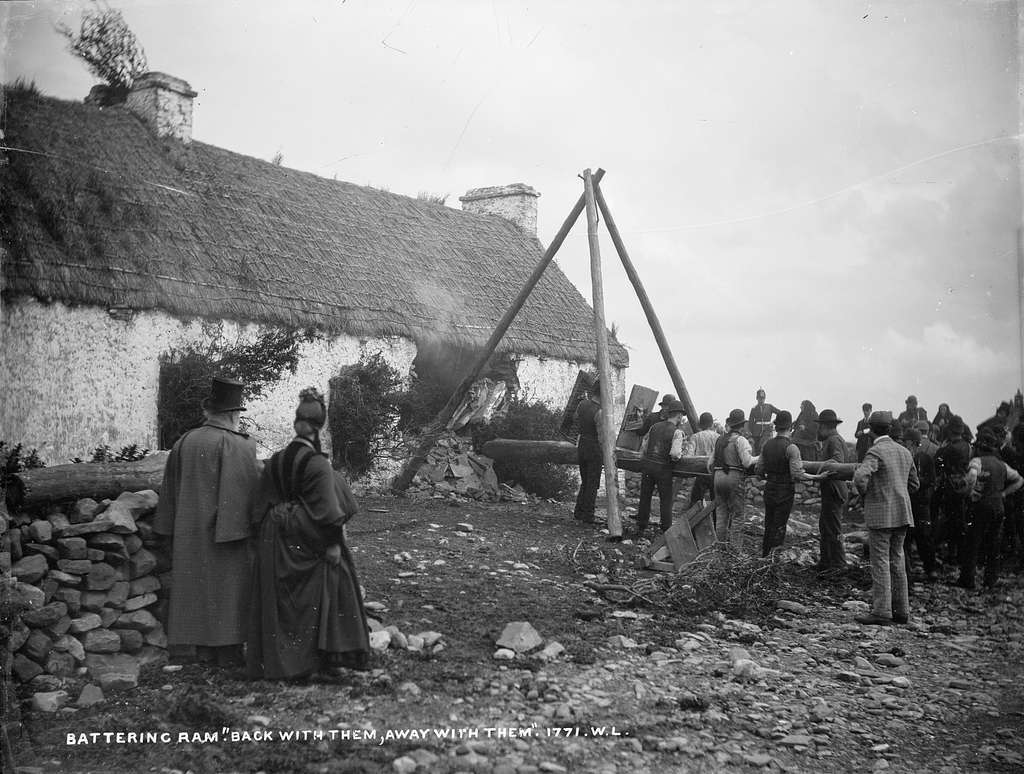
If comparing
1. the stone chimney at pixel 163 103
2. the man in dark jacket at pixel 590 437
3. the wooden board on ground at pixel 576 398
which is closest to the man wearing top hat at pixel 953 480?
the man in dark jacket at pixel 590 437

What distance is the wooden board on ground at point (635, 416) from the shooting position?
12172mm

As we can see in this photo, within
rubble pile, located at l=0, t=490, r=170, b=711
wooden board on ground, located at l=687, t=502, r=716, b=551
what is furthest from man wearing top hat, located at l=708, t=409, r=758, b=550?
rubble pile, located at l=0, t=490, r=170, b=711

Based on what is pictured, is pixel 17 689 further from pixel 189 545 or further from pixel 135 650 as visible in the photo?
pixel 189 545

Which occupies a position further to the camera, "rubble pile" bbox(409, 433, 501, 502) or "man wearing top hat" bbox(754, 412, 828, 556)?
"rubble pile" bbox(409, 433, 501, 502)

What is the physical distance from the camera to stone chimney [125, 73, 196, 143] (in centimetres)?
1524

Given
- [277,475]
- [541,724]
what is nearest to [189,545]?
[277,475]

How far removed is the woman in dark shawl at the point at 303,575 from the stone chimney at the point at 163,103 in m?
11.8

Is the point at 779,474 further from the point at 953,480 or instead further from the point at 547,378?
the point at 547,378

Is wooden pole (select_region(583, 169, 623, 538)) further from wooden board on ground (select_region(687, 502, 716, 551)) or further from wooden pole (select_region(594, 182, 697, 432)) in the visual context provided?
wooden board on ground (select_region(687, 502, 716, 551))

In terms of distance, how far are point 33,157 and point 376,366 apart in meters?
5.82

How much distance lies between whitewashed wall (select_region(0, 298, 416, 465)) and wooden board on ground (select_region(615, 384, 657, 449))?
17.8ft

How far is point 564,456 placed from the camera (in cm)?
1434

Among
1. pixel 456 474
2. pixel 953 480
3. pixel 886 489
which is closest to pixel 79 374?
pixel 456 474

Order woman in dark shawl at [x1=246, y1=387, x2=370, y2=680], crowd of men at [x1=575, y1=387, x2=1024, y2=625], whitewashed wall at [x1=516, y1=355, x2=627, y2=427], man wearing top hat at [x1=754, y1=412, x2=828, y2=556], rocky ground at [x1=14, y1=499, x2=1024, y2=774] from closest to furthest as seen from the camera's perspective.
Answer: rocky ground at [x1=14, y1=499, x2=1024, y2=774]
woman in dark shawl at [x1=246, y1=387, x2=370, y2=680]
crowd of men at [x1=575, y1=387, x2=1024, y2=625]
man wearing top hat at [x1=754, y1=412, x2=828, y2=556]
whitewashed wall at [x1=516, y1=355, x2=627, y2=427]
